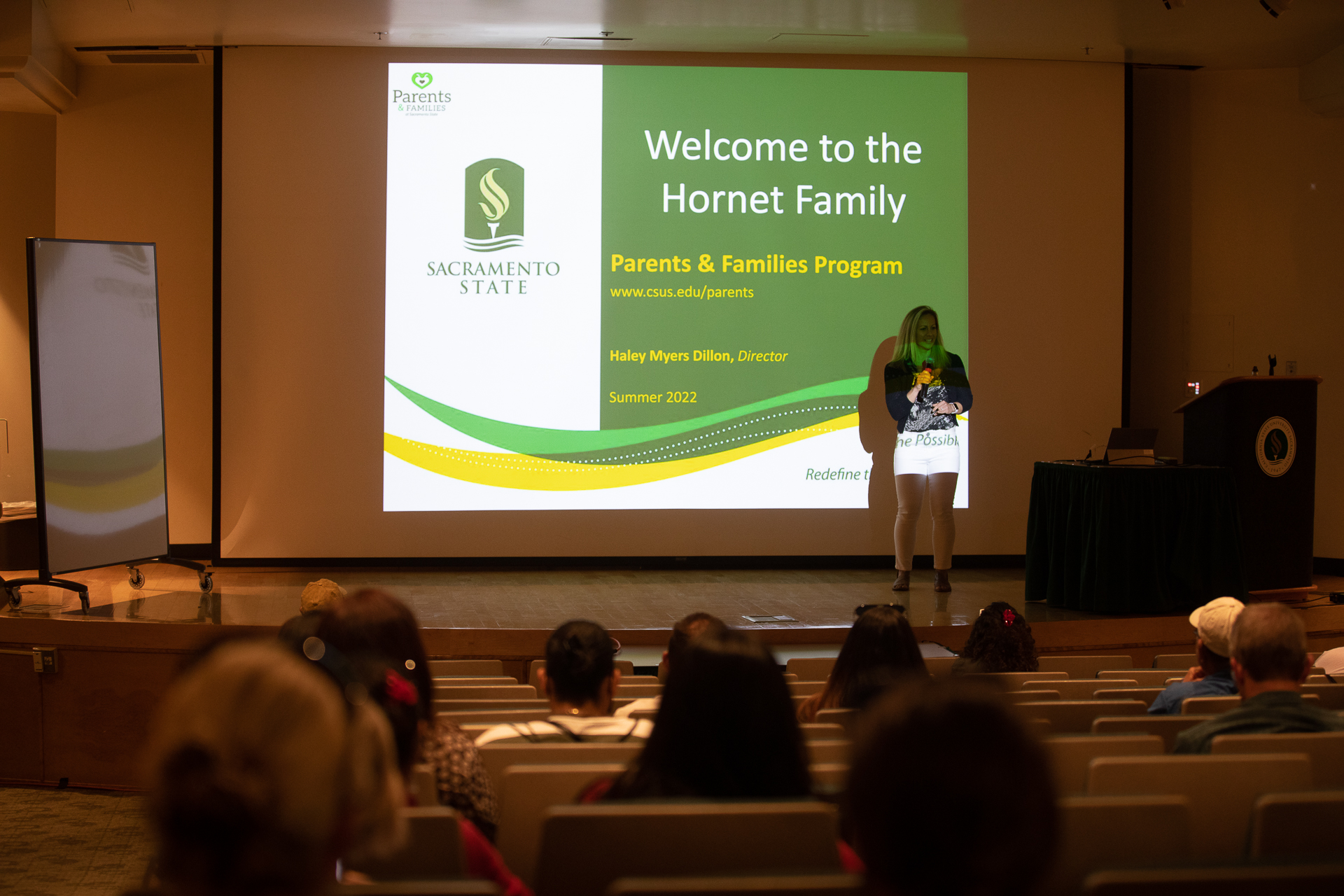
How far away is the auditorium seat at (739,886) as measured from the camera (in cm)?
102

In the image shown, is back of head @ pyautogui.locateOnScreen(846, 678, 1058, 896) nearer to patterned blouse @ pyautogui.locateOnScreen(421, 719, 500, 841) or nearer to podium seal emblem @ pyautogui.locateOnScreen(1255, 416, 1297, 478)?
patterned blouse @ pyautogui.locateOnScreen(421, 719, 500, 841)

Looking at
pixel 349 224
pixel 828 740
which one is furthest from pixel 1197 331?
pixel 828 740

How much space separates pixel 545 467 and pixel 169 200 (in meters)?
3.13

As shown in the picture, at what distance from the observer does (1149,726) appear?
2223 millimetres

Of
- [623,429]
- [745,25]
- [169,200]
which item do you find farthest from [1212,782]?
[169,200]

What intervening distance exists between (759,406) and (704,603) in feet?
5.41

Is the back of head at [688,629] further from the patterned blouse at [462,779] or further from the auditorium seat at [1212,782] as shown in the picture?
the auditorium seat at [1212,782]

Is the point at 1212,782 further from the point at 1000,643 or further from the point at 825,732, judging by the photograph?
the point at 1000,643

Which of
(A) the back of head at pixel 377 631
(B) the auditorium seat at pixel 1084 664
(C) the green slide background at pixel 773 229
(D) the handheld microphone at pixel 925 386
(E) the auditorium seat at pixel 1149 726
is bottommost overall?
(B) the auditorium seat at pixel 1084 664

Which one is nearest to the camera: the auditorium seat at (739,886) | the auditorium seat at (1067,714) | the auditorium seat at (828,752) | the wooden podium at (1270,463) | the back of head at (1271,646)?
the auditorium seat at (739,886)

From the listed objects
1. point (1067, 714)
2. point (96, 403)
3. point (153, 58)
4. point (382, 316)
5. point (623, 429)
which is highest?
point (153, 58)

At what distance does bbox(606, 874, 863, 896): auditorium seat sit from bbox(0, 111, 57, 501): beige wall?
758cm

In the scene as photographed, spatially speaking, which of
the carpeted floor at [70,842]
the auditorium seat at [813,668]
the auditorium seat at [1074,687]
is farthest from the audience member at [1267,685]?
the carpeted floor at [70,842]

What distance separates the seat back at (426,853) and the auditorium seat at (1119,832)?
0.72m
